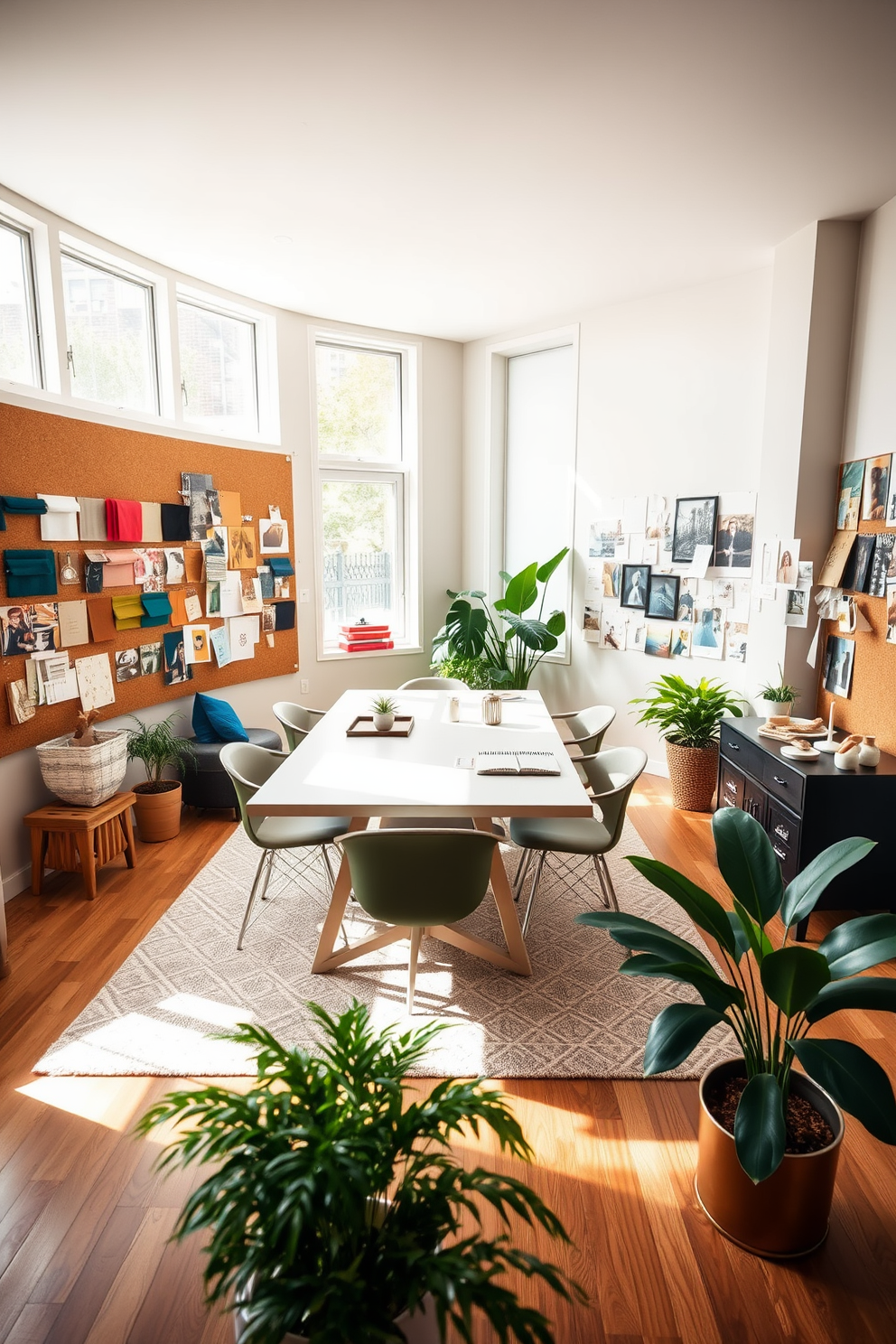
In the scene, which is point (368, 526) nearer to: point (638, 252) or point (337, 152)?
point (638, 252)

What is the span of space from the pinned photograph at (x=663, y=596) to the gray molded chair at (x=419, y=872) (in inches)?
127

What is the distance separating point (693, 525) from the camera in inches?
206

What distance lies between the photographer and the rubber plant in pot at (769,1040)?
163 cm

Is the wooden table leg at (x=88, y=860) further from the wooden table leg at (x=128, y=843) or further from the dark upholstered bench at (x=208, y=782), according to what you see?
the dark upholstered bench at (x=208, y=782)

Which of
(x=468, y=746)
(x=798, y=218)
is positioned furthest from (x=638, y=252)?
(x=468, y=746)

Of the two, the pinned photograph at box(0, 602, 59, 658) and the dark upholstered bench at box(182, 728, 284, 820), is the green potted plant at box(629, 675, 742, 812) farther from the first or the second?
the pinned photograph at box(0, 602, 59, 658)

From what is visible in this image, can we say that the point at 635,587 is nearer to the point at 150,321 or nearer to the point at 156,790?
the point at 156,790

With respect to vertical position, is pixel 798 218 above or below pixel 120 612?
above

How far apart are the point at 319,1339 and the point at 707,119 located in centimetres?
380

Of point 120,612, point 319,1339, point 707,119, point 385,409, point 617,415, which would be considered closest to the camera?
point 319,1339

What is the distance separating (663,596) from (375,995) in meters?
3.53

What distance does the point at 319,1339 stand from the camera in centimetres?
103

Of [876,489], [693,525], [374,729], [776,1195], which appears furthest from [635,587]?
[776,1195]

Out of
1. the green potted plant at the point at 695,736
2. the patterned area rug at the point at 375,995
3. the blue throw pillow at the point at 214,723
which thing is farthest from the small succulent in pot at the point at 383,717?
the green potted plant at the point at 695,736
